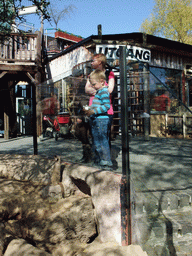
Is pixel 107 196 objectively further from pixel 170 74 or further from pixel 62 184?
pixel 170 74

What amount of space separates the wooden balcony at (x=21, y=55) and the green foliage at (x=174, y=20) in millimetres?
20765

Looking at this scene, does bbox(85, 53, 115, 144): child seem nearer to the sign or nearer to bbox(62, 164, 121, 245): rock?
bbox(62, 164, 121, 245): rock

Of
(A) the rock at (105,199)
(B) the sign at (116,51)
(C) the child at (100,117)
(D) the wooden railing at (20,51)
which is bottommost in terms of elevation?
(A) the rock at (105,199)

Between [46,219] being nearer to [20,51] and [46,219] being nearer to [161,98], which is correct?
[161,98]

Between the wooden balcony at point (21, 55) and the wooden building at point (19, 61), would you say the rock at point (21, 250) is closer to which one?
the wooden building at point (19, 61)

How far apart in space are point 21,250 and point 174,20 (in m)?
30.0

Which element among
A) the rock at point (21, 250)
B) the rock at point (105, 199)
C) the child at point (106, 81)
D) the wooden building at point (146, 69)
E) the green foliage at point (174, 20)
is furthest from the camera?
the green foliage at point (174, 20)

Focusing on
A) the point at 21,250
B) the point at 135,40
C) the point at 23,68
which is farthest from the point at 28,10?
the point at 21,250

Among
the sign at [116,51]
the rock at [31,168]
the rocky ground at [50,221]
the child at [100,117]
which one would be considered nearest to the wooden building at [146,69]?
the sign at [116,51]

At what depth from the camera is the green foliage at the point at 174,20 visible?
27.4 metres

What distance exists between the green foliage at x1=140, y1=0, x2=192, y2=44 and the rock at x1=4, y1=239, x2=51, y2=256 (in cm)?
2820

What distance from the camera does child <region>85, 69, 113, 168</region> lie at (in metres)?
3.06

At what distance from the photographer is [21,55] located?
10461 millimetres

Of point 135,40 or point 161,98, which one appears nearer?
point 161,98
